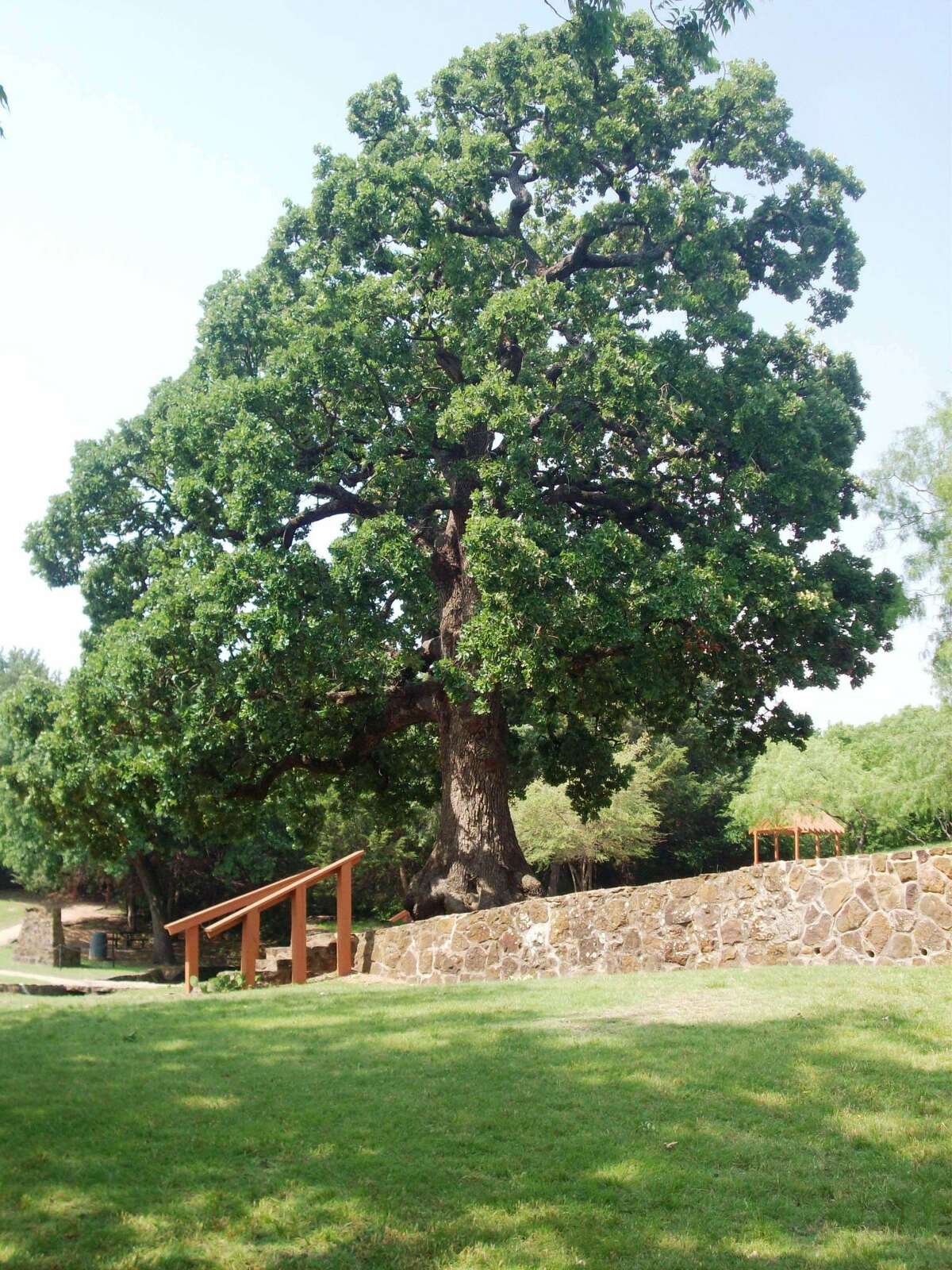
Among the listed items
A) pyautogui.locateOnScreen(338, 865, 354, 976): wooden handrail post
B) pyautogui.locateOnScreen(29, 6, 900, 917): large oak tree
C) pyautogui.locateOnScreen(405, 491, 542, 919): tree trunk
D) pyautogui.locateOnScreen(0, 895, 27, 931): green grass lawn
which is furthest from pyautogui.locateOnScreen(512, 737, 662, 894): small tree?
pyautogui.locateOnScreen(338, 865, 354, 976): wooden handrail post

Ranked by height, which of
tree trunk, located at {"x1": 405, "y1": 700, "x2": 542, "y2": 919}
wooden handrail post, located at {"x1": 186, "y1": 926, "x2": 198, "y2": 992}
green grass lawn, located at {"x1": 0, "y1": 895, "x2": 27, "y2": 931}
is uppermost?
tree trunk, located at {"x1": 405, "y1": 700, "x2": 542, "y2": 919}

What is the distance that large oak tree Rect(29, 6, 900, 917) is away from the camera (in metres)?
15.5

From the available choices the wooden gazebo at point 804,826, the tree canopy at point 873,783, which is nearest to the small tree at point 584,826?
the wooden gazebo at point 804,826

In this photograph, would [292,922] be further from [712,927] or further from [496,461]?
[496,461]

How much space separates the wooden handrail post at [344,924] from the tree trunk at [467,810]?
244 cm

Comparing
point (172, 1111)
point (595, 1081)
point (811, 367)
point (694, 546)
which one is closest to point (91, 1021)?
point (172, 1111)

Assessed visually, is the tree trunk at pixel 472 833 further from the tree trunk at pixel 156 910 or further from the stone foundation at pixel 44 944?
the tree trunk at pixel 156 910

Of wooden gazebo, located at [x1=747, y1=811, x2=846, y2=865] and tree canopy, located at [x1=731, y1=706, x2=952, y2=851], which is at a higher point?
tree canopy, located at [x1=731, y1=706, x2=952, y2=851]

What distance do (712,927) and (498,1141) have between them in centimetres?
659

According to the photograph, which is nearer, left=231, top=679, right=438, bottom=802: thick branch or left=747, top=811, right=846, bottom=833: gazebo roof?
left=231, top=679, right=438, bottom=802: thick branch

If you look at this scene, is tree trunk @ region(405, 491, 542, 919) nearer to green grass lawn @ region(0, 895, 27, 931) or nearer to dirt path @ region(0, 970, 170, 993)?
dirt path @ region(0, 970, 170, 993)

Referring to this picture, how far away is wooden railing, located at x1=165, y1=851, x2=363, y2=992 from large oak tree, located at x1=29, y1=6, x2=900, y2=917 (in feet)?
8.08

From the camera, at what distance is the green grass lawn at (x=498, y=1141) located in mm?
4711

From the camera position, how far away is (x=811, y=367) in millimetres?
18734
